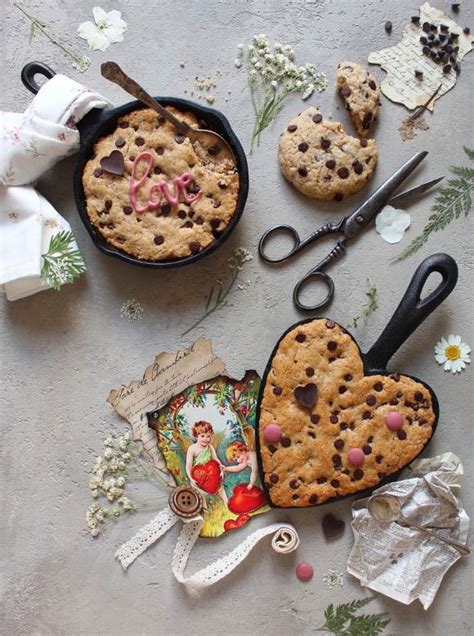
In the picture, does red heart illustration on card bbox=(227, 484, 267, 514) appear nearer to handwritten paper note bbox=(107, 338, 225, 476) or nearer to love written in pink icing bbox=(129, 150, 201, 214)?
handwritten paper note bbox=(107, 338, 225, 476)

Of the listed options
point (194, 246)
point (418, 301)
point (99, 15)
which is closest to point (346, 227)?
point (418, 301)

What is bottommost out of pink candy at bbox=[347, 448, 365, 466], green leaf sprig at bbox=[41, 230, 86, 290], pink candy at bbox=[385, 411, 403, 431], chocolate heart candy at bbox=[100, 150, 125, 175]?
green leaf sprig at bbox=[41, 230, 86, 290]

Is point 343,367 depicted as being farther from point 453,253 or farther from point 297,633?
point 297,633

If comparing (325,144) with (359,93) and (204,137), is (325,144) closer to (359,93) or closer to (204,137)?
(359,93)

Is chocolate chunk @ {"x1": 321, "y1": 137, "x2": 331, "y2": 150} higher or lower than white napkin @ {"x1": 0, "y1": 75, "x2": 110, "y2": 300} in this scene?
higher

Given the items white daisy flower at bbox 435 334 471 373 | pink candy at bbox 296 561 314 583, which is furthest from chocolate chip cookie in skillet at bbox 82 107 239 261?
pink candy at bbox 296 561 314 583

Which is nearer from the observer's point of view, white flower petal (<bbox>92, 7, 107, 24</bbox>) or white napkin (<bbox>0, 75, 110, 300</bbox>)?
white napkin (<bbox>0, 75, 110, 300</bbox>)
